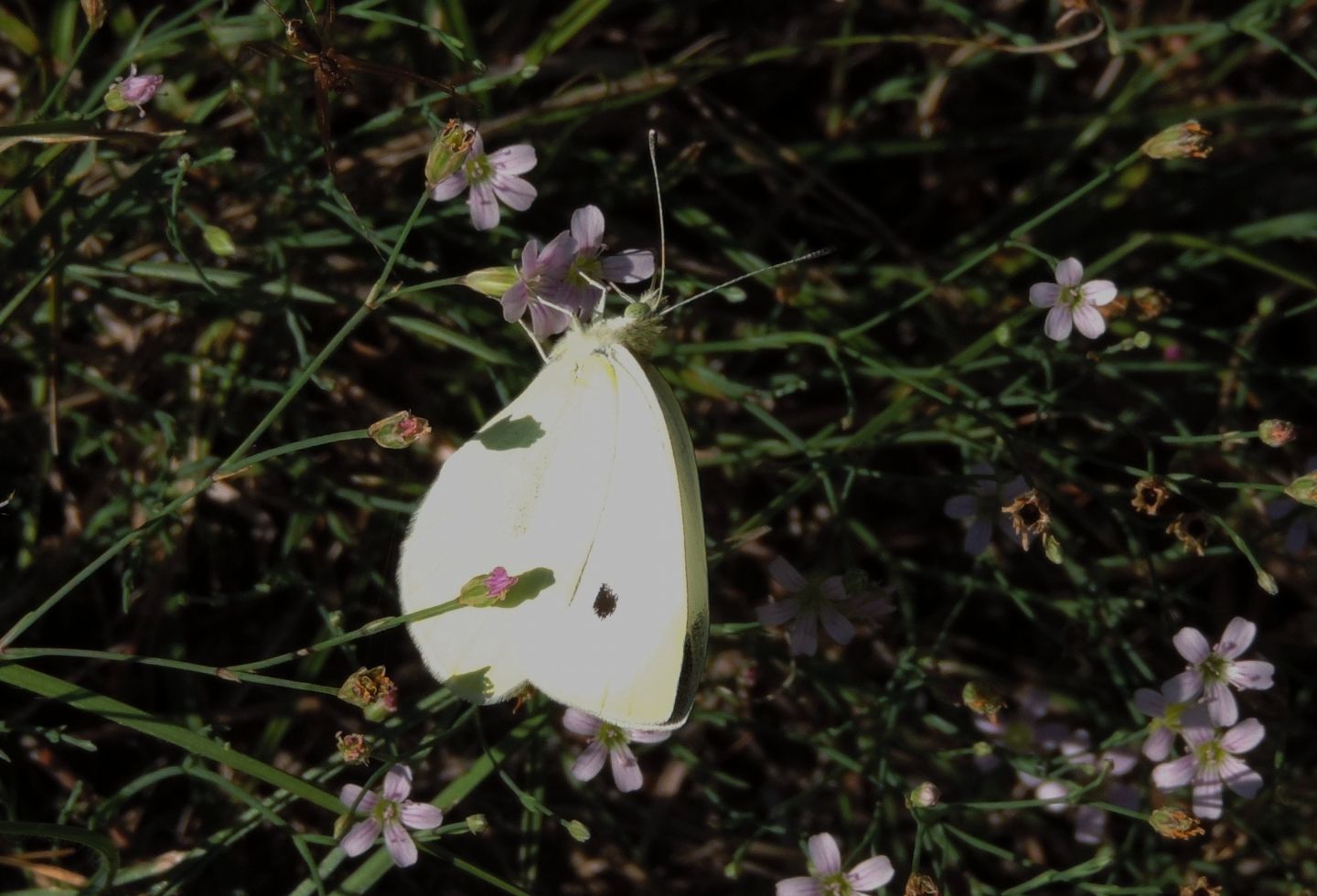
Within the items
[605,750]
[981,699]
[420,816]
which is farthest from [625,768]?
[981,699]

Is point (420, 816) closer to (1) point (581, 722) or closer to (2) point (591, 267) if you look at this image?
(1) point (581, 722)

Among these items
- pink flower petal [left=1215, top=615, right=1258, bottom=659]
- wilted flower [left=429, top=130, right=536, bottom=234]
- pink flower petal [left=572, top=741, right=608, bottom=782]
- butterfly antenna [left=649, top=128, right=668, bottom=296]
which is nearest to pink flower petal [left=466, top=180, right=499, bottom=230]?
wilted flower [left=429, top=130, right=536, bottom=234]

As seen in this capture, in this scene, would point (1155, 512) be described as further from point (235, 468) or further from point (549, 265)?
point (235, 468)

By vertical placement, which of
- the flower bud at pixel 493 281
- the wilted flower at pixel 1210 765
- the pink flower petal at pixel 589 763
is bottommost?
the wilted flower at pixel 1210 765

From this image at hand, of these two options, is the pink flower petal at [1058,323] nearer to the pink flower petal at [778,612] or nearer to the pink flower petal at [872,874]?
the pink flower petal at [778,612]

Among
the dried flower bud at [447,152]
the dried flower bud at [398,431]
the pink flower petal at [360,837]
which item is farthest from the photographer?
the pink flower petal at [360,837]

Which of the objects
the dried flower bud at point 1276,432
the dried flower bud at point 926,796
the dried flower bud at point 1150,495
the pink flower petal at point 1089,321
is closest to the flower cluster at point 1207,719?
the dried flower bud at point 1150,495

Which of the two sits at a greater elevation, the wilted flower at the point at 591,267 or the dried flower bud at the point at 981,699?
the wilted flower at the point at 591,267
